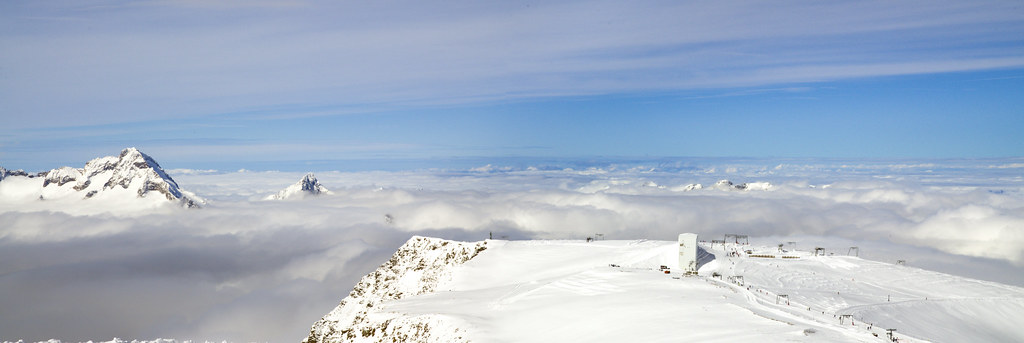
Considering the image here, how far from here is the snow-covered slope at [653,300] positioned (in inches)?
2352

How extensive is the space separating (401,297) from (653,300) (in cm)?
6783

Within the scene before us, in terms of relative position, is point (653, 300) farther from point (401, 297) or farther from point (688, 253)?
point (401, 297)

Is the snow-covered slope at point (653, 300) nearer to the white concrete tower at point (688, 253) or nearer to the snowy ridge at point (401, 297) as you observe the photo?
the snowy ridge at point (401, 297)

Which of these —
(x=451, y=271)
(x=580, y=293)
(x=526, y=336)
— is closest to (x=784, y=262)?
(x=580, y=293)

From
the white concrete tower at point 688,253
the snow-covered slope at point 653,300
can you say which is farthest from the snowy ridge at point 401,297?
the white concrete tower at point 688,253

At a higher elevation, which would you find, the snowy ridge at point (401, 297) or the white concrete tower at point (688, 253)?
the white concrete tower at point (688, 253)

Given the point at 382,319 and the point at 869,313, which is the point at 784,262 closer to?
the point at 869,313

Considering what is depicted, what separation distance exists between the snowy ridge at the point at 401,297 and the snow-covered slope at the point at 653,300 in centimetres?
30

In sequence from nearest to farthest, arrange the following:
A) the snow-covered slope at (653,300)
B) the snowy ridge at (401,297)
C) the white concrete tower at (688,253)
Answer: the snow-covered slope at (653,300), the snowy ridge at (401,297), the white concrete tower at (688,253)

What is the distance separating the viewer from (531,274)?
358 feet

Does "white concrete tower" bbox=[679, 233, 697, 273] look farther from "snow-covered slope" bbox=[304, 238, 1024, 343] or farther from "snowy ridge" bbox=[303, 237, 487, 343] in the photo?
"snowy ridge" bbox=[303, 237, 487, 343]

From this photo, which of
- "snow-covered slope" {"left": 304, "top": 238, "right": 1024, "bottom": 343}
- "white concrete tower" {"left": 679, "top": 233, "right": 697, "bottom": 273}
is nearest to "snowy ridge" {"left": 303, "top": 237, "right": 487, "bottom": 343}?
"snow-covered slope" {"left": 304, "top": 238, "right": 1024, "bottom": 343}

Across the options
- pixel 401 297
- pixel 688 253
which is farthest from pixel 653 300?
pixel 401 297

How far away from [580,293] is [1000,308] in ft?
213
